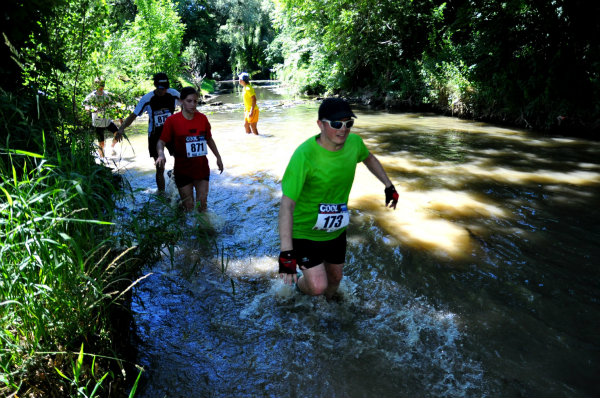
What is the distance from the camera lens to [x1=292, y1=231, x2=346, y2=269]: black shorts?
365 cm

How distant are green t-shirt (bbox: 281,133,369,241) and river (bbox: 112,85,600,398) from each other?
974 mm

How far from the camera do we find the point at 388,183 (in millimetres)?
3975

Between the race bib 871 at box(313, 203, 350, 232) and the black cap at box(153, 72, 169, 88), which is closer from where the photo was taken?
the race bib 871 at box(313, 203, 350, 232)

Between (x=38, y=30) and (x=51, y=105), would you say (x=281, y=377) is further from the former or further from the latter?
(x=38, y=30)

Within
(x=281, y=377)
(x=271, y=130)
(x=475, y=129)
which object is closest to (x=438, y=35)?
(x=475, y=129)

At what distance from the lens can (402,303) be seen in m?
4.10

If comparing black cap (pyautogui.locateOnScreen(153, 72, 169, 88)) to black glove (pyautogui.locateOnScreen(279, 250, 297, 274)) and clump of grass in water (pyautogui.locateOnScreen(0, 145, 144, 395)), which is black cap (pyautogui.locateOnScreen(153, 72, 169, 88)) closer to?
clump of grass in water (pyautogui.locateOnScreen(0, 145, 144, 395))

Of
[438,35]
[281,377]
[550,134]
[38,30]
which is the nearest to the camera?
[281,377]

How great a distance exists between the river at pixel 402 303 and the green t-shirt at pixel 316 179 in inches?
38.3

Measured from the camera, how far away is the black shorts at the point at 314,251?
365 cm

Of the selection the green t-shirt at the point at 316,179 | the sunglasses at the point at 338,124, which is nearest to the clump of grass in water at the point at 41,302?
the green t-shirt at the point at 316,179

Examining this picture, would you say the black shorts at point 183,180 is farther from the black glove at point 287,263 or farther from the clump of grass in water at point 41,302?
the black glove at point 287,263

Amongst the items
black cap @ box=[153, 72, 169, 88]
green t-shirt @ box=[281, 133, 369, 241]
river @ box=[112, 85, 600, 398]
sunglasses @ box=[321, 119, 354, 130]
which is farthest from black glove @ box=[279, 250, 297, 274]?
black cap @ box=[153, 72, 169, 88]

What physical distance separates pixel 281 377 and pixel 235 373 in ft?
1.21
